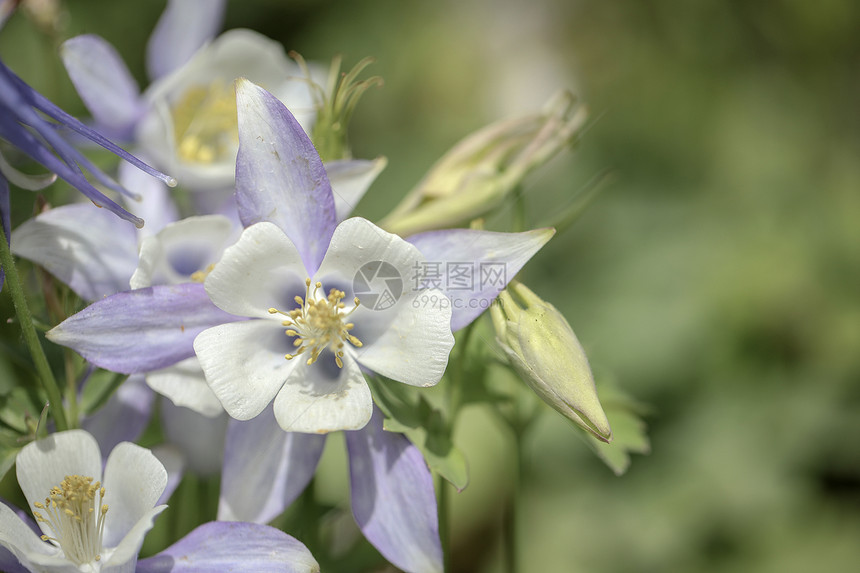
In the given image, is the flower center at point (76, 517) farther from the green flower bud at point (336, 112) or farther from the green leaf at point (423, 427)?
the green flower bud at point (336, 112)

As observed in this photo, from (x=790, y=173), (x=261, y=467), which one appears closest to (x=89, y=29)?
(x=261, y=467)

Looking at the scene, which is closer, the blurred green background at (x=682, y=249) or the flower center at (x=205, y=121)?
the flower center at (x=205, y=121)

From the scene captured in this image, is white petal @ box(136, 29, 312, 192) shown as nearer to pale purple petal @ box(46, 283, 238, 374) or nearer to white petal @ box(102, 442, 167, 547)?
pale purple petal @ box(46, 283, 238, 374)

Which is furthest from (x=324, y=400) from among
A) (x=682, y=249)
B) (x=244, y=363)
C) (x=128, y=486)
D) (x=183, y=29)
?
(x=682, y=249)

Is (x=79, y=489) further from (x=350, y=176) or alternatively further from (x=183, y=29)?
(x=183, y=29)

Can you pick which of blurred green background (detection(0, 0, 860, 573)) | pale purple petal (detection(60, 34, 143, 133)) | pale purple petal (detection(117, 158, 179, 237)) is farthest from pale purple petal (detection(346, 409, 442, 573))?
blurred green background (detection(0, 0, 860, 573))

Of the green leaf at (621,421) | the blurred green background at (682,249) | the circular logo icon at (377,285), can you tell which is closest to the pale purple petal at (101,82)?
the circular logo icon at (377,285)
